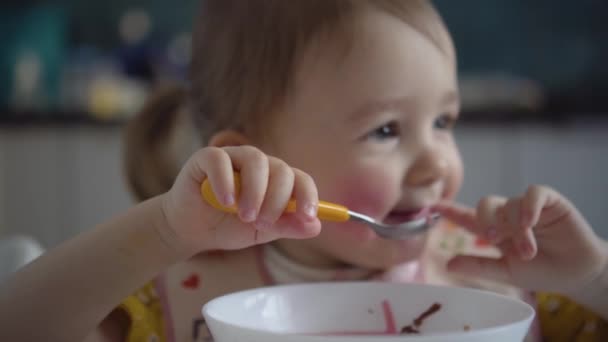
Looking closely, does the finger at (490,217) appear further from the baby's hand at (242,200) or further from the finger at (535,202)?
the baby's hand at (242,200)

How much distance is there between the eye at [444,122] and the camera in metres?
0.99

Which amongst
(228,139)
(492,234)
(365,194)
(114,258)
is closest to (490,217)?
(492,234)

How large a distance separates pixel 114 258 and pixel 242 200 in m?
0.19

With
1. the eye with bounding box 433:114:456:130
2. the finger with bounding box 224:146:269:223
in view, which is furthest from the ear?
the finger with bounding box 224:146:269:223

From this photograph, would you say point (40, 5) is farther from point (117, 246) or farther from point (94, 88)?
point (117, 246)

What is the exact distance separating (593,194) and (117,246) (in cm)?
209

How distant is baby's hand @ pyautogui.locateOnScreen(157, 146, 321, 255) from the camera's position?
24.1 inches

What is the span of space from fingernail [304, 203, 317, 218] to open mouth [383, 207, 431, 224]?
0.35 metres

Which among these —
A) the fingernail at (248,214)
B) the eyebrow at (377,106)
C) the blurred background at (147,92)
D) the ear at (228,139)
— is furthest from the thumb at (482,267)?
the blurred background at (147,92)

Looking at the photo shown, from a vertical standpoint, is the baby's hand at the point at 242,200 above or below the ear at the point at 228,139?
above

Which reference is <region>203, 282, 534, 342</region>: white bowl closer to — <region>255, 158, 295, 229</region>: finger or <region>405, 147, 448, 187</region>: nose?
<region>255, 158, 295, 229</region>: finger

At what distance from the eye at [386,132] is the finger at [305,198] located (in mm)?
314

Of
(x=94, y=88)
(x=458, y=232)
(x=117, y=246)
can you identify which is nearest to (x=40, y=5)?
(x=94, y=88)

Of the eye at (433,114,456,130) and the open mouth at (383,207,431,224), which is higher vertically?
the eye at (433,114,456,130)
